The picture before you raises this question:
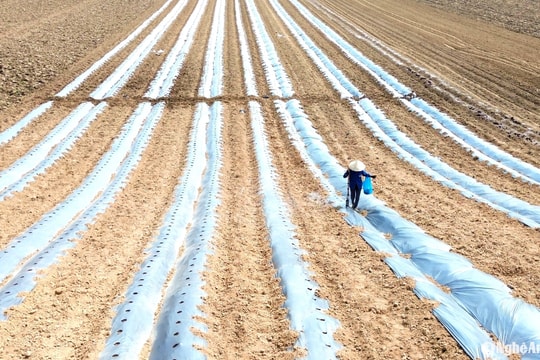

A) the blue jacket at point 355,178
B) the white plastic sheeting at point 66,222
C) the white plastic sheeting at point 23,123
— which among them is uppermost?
the blue jacket at point 355,178

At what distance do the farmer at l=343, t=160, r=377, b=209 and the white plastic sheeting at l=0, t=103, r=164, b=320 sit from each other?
16.4 ft

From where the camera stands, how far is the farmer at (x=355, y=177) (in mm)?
8180

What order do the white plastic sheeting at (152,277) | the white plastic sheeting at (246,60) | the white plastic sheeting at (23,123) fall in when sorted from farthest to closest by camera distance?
the white plastic sheeting at (246,60)
the white plastic sheeting at (23,123)
the white plastic sheeting at (152,277)

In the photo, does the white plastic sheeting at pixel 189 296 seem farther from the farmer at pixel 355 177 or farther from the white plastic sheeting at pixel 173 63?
the white plastic sheeting at pixel 173 63

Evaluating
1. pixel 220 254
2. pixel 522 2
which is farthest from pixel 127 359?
pixel 522 2

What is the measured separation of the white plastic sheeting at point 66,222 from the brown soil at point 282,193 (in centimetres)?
22

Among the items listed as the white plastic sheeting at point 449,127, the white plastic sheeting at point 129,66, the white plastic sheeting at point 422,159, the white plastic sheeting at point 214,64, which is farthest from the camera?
the white plastic sheeting at point 214,64

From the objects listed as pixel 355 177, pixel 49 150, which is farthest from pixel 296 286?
pixel 49 150

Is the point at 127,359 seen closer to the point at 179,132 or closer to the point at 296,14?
the point at 179,132

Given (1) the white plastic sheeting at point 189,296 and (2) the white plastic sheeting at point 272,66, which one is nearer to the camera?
(1) the white plastic sheeting at point 189,296

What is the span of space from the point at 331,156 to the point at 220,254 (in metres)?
5.60

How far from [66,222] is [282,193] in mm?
4458

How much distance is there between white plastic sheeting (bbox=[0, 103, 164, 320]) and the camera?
6.32m

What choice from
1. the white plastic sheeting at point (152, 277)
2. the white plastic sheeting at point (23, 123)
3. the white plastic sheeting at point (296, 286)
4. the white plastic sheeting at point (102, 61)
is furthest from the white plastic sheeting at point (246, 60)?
the white plastic sheeting at point (296, 286)
